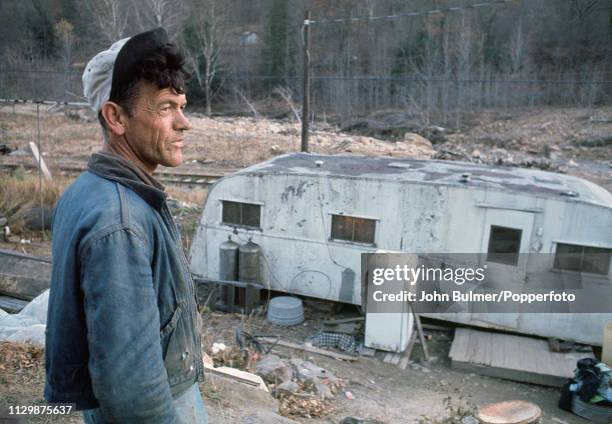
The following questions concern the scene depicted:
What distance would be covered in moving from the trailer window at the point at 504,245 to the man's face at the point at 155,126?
785cm

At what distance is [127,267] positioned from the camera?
152cm

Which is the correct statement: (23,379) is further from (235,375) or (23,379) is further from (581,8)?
(581,8)

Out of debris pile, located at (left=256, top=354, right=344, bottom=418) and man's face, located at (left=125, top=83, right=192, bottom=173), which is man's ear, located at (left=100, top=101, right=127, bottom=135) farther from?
debris pile, located at (left=256, top=354, right=344, bottom=418)

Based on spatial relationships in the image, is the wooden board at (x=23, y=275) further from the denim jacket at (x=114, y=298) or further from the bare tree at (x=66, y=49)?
the bare tree at (x=66, y=49)

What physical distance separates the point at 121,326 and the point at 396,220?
806 cm

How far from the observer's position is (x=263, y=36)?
5597 centimetres

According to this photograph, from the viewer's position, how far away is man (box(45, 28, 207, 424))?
1512mm

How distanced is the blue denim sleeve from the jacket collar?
0.66 ft

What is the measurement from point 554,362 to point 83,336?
840 centimetres

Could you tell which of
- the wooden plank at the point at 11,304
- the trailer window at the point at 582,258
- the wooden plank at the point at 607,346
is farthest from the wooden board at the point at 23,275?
the wooden plank at the point at 607,346

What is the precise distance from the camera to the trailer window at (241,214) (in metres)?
10.3

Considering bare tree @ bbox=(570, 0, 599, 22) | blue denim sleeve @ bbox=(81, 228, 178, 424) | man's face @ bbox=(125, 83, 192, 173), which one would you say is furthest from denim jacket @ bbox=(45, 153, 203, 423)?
bare tree @ bbox=(570, 0, 599, 22)

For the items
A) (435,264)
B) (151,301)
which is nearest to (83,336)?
(151,301)

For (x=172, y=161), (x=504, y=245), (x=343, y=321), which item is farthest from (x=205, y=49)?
(x=172, y=161)
